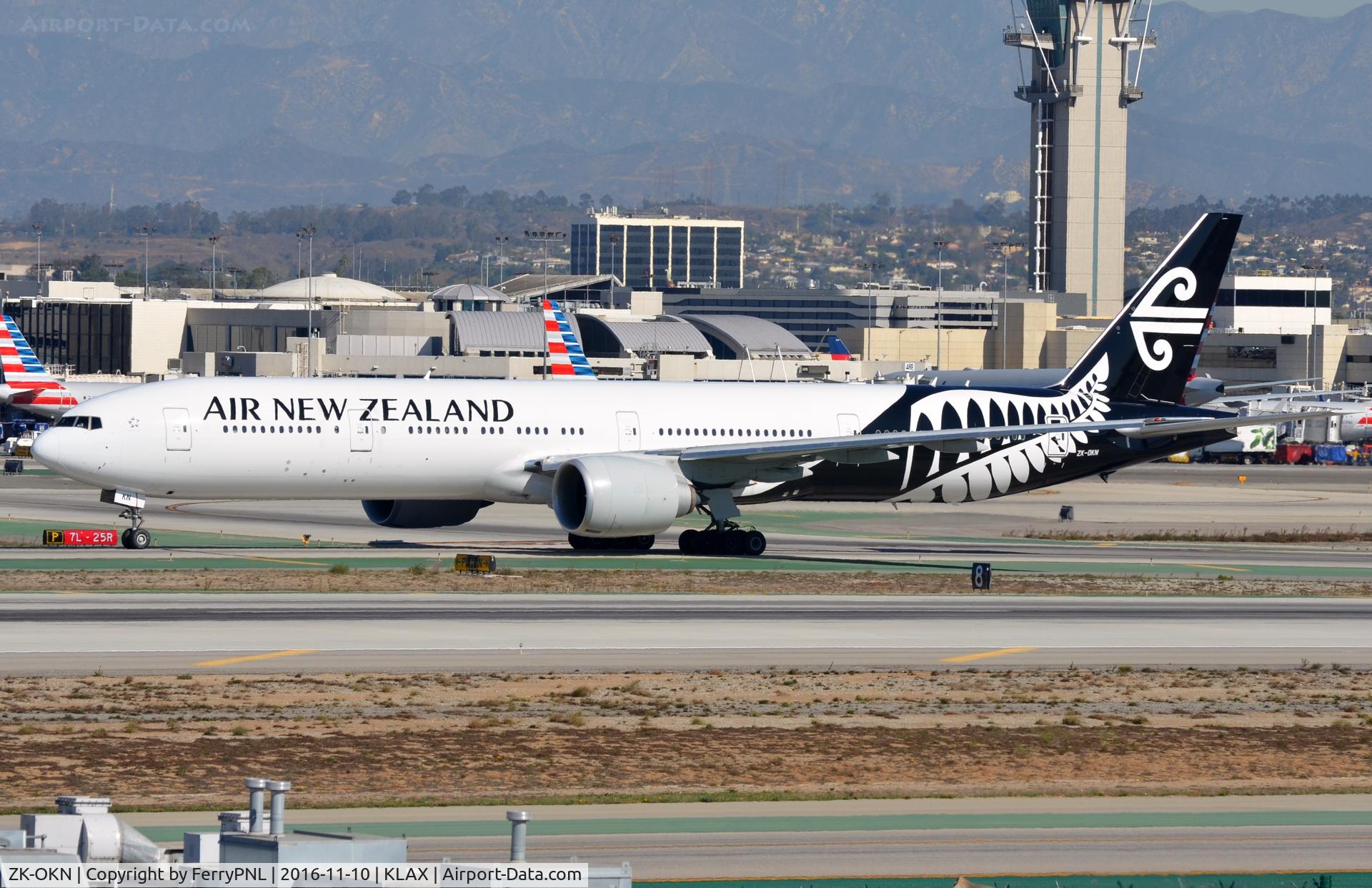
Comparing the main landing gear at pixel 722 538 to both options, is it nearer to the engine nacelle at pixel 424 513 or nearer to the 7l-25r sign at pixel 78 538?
the engine nacelle at pixel 424 513

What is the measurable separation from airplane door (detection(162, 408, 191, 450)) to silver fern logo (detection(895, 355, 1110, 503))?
19419 millimetres

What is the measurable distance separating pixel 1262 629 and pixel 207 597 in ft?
71.6

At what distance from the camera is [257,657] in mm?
31844

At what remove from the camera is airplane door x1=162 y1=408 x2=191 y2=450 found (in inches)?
1843

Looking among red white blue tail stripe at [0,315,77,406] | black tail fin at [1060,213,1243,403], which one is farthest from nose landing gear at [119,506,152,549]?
red white blue tail stripe at [0,315,77,406]

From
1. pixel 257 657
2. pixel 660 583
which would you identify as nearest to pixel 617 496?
pixel 660 583

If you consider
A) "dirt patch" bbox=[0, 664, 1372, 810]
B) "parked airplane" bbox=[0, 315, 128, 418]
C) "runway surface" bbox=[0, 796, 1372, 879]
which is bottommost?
"runway surface" bbox=[0, 796, 1372, 879]

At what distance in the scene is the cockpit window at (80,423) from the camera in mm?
47000

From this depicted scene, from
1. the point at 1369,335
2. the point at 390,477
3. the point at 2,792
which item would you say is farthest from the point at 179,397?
the point at 1369,335

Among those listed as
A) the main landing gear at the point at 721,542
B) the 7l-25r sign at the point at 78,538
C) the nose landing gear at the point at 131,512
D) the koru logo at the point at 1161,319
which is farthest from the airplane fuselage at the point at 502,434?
the 7l-25r sign at the point at 78,538

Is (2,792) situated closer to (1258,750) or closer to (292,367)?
(1258,750)

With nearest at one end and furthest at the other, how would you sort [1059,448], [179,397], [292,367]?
[179,397] → [1059,448] → [292,367]

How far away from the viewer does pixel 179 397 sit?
4738 cm

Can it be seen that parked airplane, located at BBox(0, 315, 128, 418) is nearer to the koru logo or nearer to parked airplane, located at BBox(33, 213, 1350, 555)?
parked airplane, located at BBox(33, 213, 1350, 555)
